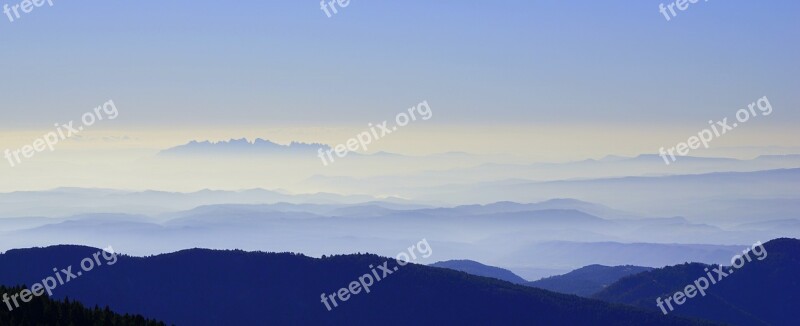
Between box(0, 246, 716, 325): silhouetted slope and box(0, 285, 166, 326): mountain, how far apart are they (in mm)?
99574

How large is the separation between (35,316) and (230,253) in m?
130

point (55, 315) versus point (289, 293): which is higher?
point (55, 315)

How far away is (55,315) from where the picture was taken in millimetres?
63719

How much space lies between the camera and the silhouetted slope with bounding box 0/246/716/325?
168250mm

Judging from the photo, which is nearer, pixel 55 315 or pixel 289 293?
pixel 55 315

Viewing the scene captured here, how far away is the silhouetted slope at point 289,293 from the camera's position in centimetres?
16825

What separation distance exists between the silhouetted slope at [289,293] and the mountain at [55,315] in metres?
99.6

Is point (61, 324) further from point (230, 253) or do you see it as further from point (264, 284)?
point (230, 253)

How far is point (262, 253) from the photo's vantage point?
190 m

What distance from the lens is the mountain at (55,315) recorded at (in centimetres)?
6106

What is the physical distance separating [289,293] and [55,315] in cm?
11317

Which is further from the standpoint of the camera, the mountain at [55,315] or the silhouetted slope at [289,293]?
the silhouetted slope at [289,293]

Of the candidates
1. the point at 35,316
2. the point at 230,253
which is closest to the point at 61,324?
the point at 35,316

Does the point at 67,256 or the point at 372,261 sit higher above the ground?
the point at 67,256
